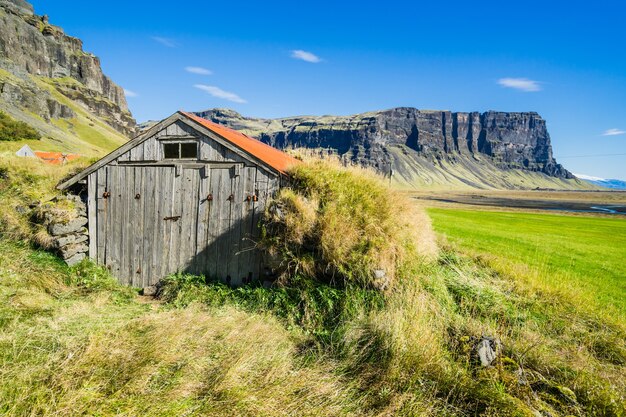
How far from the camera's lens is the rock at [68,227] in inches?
382

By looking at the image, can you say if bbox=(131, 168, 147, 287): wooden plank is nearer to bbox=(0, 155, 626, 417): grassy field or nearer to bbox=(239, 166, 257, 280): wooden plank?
bbox=(0, 155, 626, 417): grassy field

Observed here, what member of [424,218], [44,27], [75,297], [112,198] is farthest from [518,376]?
[44,27]

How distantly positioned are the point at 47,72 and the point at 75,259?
158257 millimetres

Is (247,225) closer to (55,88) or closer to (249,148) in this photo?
(249,148)

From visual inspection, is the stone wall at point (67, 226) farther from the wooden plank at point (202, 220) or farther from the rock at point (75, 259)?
the wooden plank at point (202, 220)

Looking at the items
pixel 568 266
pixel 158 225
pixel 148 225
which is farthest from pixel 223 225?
pixel 568 266

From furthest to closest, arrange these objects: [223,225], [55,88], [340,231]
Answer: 1. [55,88]
2. [223,225]
3. [340,231]

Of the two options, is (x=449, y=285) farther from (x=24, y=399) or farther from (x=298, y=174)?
(x=24, y=399)

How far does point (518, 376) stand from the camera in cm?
479

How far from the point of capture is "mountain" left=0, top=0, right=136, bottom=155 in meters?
74.6

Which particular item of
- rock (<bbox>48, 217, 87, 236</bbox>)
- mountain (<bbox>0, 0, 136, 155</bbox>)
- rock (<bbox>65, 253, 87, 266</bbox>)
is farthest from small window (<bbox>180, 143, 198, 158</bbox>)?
mountain (<bbox>0, 0, 136, 155</bbox>)

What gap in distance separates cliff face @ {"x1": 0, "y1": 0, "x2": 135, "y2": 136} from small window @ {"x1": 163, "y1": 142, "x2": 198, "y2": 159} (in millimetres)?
90456

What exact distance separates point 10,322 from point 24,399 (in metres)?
3.03

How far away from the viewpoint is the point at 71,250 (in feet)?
32.4
